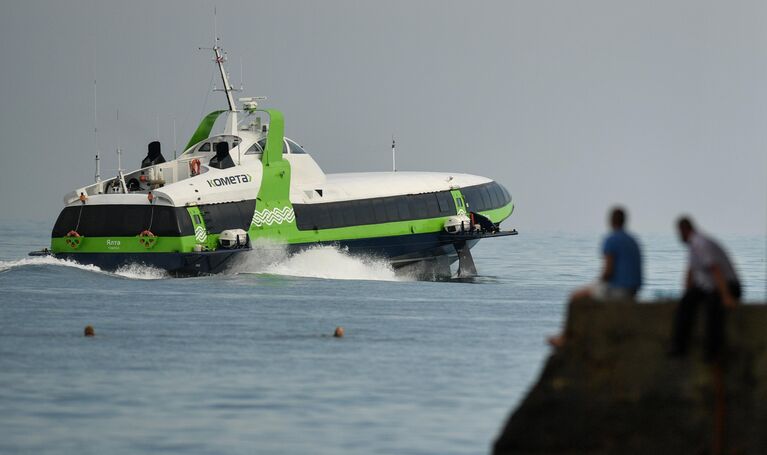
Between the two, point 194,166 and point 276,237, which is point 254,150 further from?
point 276,237

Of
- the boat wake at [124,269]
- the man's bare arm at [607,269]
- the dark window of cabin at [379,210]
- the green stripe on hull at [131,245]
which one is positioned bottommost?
the boat wake at [124,269]

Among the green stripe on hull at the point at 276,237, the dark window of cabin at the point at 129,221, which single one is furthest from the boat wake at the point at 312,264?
the dark window of cabin at the point at 129,221

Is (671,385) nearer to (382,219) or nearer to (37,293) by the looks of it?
(37,293)

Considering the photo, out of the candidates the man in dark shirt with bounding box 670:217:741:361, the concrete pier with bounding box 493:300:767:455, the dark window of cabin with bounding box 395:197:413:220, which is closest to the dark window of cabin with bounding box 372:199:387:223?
the dark window of cabin with bounding box 395:197:413:220

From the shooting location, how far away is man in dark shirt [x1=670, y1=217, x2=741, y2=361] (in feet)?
48.4

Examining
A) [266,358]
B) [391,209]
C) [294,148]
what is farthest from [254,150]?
[266,358]

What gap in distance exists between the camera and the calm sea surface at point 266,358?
1898 centimetres

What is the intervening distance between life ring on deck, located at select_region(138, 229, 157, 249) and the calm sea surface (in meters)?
1.00

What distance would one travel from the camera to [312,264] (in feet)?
153

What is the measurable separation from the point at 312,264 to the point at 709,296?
106 feet

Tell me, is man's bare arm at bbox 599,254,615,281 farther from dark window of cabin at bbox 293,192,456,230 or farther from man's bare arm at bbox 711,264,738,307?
dark window of cabin at bbox 293,192,456,230

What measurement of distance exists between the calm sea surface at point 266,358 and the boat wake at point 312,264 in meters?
0.05

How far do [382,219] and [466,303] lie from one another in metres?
10.9

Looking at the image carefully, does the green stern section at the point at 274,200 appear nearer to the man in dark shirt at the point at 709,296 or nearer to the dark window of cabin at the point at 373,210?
the dark window of cabin at the point at 373,210
